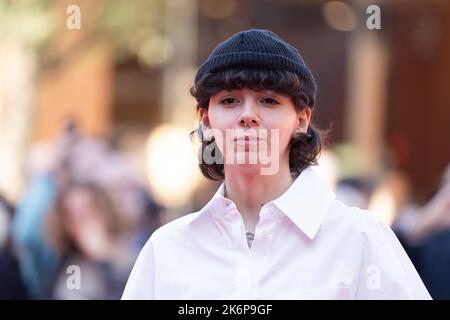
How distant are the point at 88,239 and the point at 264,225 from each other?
5716 millimetres

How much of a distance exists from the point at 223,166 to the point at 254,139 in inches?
14.5

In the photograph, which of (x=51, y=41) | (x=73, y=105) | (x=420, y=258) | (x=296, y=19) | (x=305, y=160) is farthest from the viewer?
Answer: (x=296, y=19)

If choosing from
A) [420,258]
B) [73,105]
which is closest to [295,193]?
[420,258]

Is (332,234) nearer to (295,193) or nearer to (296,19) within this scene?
(295,193)

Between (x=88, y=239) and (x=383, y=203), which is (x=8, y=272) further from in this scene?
(x=383, y=203)

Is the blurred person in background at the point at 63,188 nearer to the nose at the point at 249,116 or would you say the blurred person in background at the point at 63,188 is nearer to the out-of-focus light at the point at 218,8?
the nose at the point at 249,116

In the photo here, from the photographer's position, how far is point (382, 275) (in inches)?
129

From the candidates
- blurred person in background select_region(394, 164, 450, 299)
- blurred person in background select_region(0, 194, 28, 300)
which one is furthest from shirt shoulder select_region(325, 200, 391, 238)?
blurred person in background select_region(394, 164, 450, 299)

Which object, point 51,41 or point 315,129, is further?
point 51,41

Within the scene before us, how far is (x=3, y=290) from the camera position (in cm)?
686

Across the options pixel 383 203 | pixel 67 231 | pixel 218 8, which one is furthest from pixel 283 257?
pixel 218 8

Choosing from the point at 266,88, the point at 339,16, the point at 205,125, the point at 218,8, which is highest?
the point at 218,8

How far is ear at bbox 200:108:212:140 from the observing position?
3.54 meters

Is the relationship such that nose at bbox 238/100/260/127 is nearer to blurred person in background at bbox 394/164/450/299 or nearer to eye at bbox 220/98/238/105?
eye at bbox 220/98/238/105
